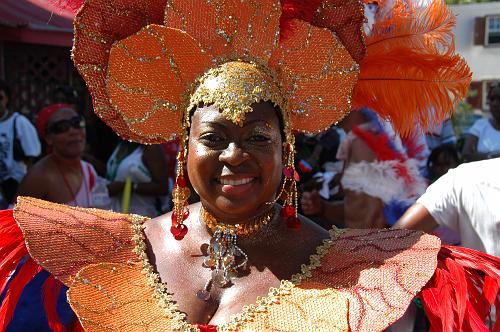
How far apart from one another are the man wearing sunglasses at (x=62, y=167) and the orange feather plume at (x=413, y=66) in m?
2.70

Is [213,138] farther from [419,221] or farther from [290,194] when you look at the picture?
[419,221]

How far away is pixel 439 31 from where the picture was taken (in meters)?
2.46

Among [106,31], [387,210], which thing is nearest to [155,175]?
[387,210]

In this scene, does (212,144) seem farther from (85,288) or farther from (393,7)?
(393,7)

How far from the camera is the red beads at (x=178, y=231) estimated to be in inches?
92.8

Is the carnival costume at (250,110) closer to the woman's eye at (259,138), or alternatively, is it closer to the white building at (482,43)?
the woman's eye at (259,138)

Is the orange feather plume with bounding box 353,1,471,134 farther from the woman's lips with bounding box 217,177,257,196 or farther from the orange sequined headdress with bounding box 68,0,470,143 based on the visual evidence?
the woman's lips with bounding box 217,177,257,196

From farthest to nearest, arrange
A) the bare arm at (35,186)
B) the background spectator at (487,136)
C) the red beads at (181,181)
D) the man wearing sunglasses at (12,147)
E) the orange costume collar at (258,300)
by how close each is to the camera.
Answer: the background spectator at (487,136) → the man wearing sunglasses at (12,147) → the bare arm at (35,186) → the red beads at (181,181) → the orange costume collar at (258,300)

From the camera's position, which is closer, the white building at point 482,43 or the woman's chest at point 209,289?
the woman's chest at point 209,289

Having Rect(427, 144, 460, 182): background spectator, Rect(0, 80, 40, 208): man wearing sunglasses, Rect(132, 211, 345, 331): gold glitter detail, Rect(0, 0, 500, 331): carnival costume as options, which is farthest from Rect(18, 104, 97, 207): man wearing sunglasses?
Rect(427, 144, 460, 182): background spectator

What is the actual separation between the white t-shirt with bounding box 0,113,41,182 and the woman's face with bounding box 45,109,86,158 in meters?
1.22

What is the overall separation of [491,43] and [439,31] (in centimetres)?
1871

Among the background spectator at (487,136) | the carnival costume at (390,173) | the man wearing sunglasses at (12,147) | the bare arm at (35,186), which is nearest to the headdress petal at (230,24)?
the carnival costume at (390,173)

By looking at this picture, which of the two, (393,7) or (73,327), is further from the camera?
(393,7)
